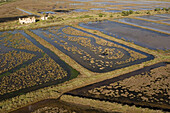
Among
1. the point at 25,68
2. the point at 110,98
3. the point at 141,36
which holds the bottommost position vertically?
the point at 110,98

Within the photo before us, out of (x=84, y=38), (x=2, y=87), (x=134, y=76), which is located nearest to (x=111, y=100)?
(x=134, y=76)

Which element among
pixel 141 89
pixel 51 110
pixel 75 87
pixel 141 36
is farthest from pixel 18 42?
pixel 141 36

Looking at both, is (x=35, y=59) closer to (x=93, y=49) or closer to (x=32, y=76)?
(x=32, y=76)

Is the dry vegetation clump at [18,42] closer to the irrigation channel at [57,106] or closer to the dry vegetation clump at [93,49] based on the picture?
the dry vegetation clump at [93,49]

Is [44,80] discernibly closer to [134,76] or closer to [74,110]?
[74,110]

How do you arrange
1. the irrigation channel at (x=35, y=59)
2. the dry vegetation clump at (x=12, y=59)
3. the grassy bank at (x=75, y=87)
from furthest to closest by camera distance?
the dry vegetation clump at (x=12, y=59) → the irrigation channel at (x=35, y=59) → the grassy bank at (x=75, y=87)

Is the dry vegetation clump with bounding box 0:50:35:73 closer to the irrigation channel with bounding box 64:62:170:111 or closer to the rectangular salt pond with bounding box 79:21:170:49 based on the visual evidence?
the irrigation channel with bounding box 64:62:170:111

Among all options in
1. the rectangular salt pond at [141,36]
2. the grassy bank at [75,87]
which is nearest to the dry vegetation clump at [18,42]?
the grassy bank at [75,87]

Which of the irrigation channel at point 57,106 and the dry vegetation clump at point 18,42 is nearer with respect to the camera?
the irrigation channel at point 57,106
